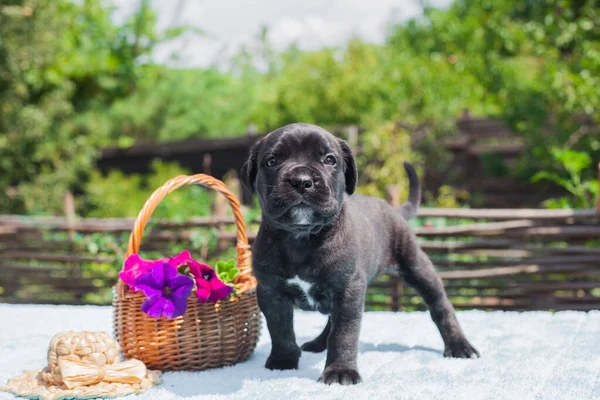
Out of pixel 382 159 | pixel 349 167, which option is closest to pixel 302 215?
pixel 349 167

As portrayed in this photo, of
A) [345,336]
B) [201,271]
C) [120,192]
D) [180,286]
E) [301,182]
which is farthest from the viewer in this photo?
[120,192]

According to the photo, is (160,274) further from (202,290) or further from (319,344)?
(319,344)


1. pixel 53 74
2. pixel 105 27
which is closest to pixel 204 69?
pixel 105 27

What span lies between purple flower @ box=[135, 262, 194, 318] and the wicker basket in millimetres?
74

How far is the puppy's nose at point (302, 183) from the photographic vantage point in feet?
7.29

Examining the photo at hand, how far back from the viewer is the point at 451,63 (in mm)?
11781

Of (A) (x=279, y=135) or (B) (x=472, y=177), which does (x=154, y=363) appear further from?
(B) (x=472, y=177)

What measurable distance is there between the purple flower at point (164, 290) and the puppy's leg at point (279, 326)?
0.31 meters

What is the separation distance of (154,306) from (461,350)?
4.48 feet

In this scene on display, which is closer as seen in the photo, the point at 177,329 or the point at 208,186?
the point at 177,329

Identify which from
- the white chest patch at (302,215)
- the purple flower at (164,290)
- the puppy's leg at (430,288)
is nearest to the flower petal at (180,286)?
the purple flower at (164,290)

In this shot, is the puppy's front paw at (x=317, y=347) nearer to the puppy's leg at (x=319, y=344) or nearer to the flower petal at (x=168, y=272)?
the puppy's leg at (x=319, y=344)

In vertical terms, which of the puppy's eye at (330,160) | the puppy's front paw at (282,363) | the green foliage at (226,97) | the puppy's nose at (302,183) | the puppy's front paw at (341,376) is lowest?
the puppy's front paw at (282,363)

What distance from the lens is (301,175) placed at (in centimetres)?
223
